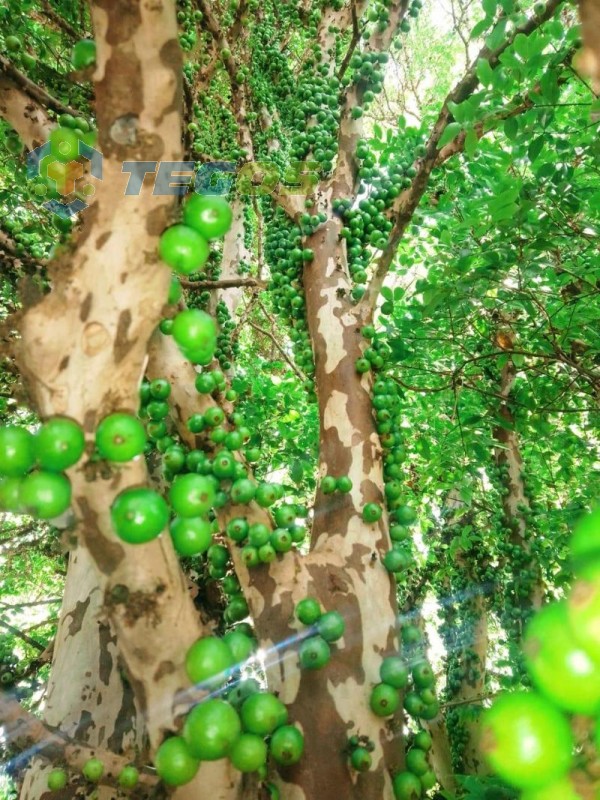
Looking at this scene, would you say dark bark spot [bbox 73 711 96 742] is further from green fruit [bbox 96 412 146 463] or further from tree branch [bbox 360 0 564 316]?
tree branch [bbox 360 0 564 316]

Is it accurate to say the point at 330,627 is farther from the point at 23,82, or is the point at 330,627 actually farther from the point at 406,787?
the point at 23,82

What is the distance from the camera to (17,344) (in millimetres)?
1555

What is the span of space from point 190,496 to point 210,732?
741 millimetres

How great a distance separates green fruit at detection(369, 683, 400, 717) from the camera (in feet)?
7.61

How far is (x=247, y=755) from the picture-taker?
178cm

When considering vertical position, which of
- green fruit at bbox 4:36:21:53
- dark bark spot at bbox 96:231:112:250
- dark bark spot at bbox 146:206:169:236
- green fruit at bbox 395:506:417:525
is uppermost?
green fruit at bbox 4:36:21:53

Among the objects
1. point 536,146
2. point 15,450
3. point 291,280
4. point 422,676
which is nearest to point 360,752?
point 422,676

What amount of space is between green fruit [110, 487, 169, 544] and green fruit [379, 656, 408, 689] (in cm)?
145

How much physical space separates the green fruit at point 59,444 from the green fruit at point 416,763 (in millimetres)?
2006

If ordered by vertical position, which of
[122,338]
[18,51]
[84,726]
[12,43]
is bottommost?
[84,726]

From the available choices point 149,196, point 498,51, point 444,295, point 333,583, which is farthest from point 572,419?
point 149,196

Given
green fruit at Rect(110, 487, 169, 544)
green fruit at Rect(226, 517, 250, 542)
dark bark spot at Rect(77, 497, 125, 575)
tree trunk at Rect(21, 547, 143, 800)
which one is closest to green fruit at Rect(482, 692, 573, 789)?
green fruit at Rect(110, 487, 169, 544)

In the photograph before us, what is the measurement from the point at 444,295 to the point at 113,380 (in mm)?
2683

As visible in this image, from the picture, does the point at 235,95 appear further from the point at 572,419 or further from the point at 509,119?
the point at 572,419
